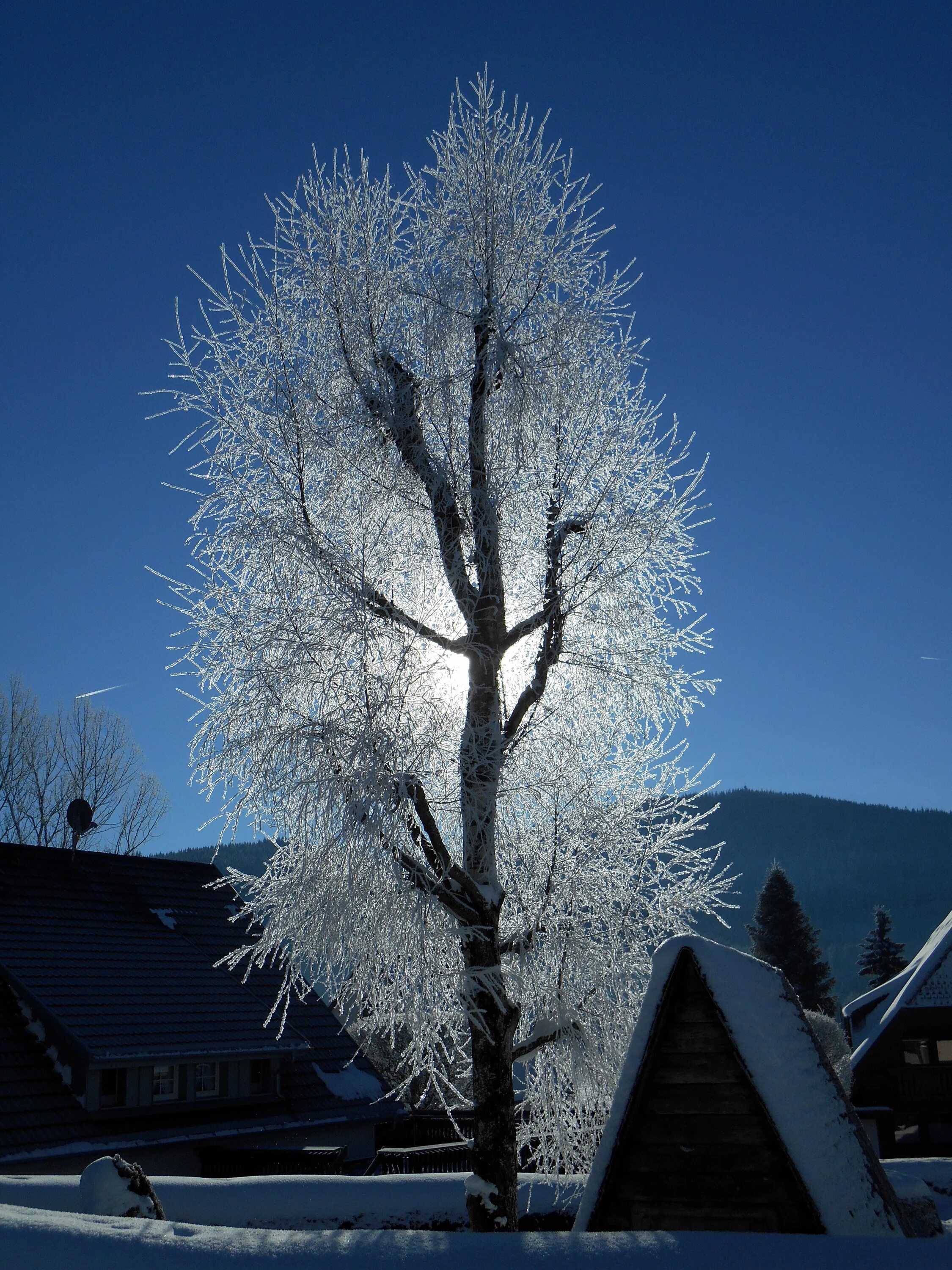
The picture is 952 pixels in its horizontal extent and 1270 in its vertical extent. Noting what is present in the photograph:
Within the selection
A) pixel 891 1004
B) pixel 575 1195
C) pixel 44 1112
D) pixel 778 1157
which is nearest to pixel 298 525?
pixel 778 1157

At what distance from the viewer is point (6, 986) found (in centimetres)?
1407

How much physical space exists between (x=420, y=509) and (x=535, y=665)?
172cm

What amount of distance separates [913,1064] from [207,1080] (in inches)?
569

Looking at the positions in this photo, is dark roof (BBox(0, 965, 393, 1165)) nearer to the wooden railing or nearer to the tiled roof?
the tiled roof

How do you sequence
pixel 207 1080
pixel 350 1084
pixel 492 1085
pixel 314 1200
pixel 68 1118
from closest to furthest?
pixel 492 1085
pixel 314 1200
pixel 68 1118
pixel 207 1080
pixel 350 1084

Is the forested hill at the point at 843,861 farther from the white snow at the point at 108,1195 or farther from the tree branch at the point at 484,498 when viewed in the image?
the white snow at the point at 108,1195

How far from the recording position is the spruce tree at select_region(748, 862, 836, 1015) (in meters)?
41.3

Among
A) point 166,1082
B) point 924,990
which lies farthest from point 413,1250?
point 924,990

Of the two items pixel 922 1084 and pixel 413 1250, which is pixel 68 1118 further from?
pixel 922 1084

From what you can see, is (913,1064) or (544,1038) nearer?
(544,1038)

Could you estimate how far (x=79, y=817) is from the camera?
18.7 meters

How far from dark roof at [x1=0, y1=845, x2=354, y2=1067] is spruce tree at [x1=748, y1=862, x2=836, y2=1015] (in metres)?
28.7

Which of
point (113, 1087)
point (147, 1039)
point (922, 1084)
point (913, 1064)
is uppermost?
point (147, 1039)

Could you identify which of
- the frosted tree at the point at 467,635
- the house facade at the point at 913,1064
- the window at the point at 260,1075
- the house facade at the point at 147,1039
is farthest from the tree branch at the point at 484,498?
the house facade at the point at 913,1064
